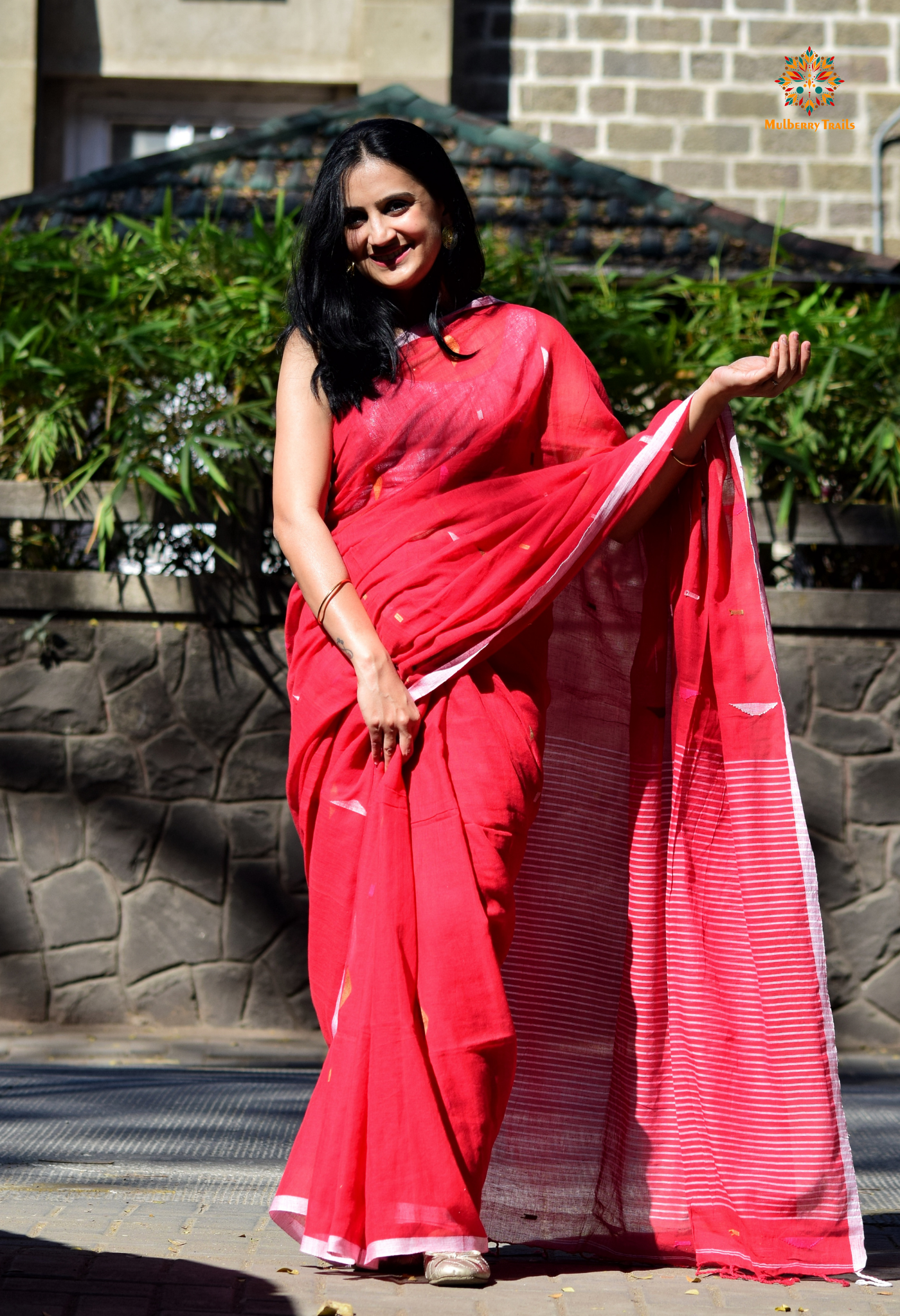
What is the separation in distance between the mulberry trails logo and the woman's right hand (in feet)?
24.5

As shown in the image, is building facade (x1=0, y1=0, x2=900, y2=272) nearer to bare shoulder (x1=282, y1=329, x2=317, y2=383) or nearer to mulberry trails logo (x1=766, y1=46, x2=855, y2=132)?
mulberry trails logo (x1=766, y1=46, x2=855, y2=132)

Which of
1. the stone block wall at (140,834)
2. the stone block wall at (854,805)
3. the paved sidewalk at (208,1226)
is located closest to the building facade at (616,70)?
the stone block wall at (854,805)

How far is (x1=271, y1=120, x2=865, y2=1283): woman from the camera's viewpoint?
202 cm

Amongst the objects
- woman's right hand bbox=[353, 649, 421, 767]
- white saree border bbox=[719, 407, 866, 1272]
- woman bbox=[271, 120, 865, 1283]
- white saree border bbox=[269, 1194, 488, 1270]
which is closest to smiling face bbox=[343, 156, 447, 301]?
woman bbox=[271, 120, 865, 1283]

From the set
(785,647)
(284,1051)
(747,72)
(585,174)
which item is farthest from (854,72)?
(284,1051)

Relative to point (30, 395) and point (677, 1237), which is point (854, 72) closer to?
point (30, 395)

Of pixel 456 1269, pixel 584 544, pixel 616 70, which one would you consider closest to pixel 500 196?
pixel 616 70

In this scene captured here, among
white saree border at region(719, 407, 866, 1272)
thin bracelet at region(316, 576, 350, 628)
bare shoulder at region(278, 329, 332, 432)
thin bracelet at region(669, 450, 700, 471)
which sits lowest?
white saree border at region(719, 407, 866, 1272)

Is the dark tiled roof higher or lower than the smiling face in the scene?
higher

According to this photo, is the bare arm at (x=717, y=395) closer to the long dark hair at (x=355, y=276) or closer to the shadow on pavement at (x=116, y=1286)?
the long dark hair at (x=355, y=276)

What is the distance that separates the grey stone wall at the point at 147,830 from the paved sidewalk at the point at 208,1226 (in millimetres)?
594

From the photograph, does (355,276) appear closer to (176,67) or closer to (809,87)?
(176,67)

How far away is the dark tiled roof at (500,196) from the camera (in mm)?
6422

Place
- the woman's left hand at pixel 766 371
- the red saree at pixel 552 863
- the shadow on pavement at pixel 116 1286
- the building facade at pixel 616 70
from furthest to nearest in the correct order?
the building facade at pixel 616 70, the woman's left hand at pixel 766 371, the red saree at pixel 552 863, the shadow on pavement at pixel 116 1286
